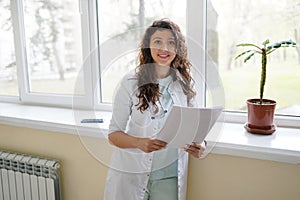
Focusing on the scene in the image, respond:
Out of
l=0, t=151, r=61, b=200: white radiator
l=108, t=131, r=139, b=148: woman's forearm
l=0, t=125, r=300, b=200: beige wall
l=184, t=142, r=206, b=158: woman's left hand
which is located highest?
l=108, t=131, r=139, b=148: woman's forearm

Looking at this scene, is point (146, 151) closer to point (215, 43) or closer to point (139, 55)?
point (139, 55)

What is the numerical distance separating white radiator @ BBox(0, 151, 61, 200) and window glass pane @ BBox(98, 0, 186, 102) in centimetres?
74

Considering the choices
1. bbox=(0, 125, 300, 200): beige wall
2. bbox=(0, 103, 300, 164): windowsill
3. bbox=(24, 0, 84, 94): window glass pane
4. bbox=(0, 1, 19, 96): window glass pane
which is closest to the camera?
bbox=(0, 103, 300, 164): windowsill

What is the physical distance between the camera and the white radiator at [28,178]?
179 centimetres

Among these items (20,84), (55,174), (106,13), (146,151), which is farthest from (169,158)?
(20,84)

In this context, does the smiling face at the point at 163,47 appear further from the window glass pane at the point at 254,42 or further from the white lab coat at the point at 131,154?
the window glass pane at the point at 254,42

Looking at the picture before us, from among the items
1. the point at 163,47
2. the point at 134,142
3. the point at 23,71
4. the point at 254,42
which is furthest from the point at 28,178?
the point at 254,42

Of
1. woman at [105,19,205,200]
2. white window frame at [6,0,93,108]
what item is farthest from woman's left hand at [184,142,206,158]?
white window frame at [6,0,93,108]

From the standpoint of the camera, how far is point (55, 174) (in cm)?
179

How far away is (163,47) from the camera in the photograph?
98 centimetres

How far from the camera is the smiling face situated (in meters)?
0.98

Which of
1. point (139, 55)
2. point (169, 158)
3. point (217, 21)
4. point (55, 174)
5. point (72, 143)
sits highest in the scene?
point (217, 21)

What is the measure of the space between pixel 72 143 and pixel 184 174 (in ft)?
2.47

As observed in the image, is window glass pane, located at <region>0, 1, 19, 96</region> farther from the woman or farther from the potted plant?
the potted plant
